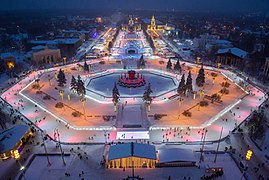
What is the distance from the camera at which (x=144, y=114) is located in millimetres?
42344

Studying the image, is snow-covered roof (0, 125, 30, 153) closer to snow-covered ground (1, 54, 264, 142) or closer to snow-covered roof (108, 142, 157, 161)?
snow-covered ground (1, 54, 264, 142)

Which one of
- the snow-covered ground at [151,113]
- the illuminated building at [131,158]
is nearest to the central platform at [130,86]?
the snow-covered ground at [151,113]

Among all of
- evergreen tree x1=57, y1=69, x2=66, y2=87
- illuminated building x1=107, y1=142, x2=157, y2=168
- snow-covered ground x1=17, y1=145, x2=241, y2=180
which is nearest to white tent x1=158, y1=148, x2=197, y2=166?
snow-covered ground x1=17, y1=145, x2=241, y2=180

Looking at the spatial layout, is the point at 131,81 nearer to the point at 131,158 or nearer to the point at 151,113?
the point at 151,113

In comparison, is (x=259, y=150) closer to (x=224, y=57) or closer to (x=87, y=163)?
(x=87, y=163)

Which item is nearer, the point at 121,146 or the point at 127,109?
the point at 121,146

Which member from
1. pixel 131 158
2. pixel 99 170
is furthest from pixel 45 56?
pixel 131 158

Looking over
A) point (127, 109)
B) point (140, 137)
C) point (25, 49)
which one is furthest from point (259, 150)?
point (25, 49)

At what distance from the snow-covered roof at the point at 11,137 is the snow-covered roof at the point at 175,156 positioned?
69.5ft

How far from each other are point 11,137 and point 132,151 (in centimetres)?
1881

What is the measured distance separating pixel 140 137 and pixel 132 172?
8800mm

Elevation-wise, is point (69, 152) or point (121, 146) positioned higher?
point (121, 146)

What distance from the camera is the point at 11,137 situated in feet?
107

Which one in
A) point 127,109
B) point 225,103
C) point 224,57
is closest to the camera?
point 127,109
